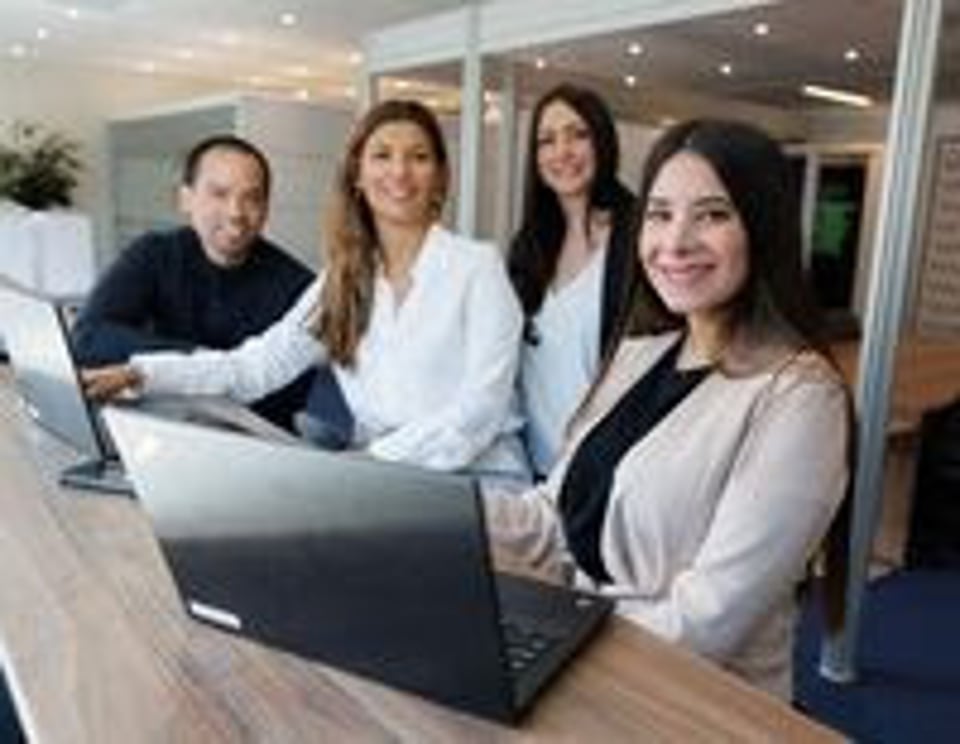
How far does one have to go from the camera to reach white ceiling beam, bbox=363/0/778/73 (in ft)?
12.6

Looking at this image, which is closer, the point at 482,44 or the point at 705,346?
the point at 705,346

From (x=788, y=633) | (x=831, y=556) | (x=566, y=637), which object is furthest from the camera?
(x=831, y=556)

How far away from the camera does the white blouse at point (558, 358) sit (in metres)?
1.94

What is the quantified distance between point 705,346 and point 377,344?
71cm

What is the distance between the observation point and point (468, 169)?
5.39 m

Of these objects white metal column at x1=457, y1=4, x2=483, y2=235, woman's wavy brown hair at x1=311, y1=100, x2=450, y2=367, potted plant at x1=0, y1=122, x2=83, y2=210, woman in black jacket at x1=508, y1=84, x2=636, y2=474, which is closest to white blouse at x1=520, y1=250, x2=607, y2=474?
woman in black jacket at x1=508, y1=84, x2=636, y2=474

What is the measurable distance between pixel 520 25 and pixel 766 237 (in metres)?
4.05

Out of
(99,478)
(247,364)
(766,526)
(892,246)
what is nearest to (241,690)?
(766,526)

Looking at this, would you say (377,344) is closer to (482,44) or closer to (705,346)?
(705,346)

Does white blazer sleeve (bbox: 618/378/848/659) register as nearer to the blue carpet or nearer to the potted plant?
the blue carpet

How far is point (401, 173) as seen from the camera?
1.81m

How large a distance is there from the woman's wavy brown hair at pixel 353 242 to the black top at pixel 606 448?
641 millimetres

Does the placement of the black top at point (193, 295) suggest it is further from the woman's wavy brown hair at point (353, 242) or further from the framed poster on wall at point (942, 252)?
the framed poster on wall at point (942, 252)

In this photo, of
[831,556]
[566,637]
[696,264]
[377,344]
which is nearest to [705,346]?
[696,264]
